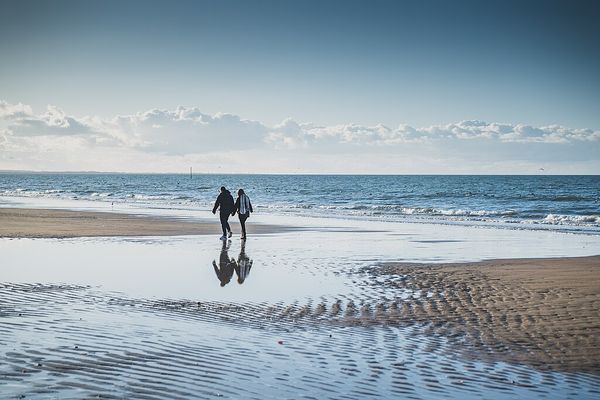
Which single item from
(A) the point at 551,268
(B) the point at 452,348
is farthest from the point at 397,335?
(A) the point at 551,268

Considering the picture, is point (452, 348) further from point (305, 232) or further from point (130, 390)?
point (305, 232)

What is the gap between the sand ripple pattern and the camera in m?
6.48

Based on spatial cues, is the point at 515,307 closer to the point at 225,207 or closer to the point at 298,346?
the point at 298,346

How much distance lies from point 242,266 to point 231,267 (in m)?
0.34


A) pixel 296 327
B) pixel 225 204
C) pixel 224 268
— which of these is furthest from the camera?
pixel 225 204

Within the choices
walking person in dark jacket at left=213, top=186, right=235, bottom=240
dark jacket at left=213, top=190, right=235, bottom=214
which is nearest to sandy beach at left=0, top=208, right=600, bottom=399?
walking person in dark jacket at left=213, top=186, right=235, bottom=240

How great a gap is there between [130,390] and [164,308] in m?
4.26

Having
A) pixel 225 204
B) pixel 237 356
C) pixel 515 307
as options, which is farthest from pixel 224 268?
pixel 225 204

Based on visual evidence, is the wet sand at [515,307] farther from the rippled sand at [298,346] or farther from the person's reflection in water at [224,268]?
the person's reflection in water at [224,268]

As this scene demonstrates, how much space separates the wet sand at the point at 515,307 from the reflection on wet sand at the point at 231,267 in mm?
3228

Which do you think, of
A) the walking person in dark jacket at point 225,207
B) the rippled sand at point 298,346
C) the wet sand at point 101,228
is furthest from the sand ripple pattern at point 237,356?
the wet sand at point 101,228

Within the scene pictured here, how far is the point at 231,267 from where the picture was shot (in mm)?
15820

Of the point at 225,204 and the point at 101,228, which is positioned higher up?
the point at 225,204

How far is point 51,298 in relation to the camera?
435 inches
